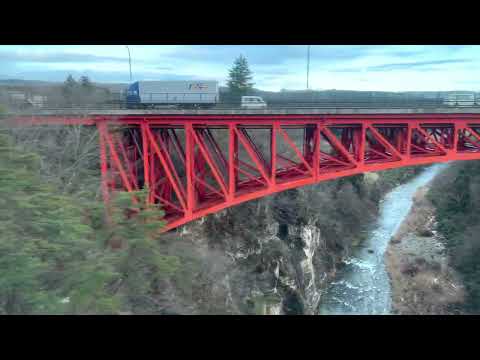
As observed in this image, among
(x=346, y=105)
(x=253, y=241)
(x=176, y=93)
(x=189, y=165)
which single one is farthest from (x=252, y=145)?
(x=253, y=241)

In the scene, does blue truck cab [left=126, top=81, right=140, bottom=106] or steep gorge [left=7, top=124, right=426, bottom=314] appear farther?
Result: blue truck cab [left=126, top=81, right=140, bottom=106]

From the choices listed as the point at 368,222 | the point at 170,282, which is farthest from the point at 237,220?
the point at 368,222

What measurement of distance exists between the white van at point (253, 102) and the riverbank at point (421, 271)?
1030 centimetres

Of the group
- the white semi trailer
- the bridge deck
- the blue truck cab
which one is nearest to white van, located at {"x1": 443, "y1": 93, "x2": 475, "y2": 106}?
the bridge deck

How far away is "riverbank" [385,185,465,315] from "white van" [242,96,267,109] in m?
10.3

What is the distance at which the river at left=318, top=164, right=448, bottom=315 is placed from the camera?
15430 mm

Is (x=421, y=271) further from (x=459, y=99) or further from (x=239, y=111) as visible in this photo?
(x=239, y=111)

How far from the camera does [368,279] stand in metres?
18.0

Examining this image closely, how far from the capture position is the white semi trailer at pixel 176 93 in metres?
11.9

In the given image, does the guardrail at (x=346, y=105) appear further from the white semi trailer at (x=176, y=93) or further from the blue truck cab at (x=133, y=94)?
the white semi trailer at (x=176, y=93)

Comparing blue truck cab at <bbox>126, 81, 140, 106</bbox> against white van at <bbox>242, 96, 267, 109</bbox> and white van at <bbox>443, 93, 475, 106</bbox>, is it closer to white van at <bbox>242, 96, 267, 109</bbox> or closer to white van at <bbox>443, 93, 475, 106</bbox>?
white van at <bbox>242, 96, 267, 109</bbox>
